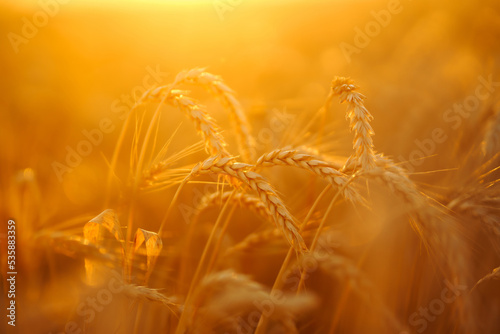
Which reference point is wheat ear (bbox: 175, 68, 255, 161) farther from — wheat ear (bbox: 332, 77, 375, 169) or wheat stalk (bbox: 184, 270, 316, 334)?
wheat stalk (bbox: 184, 270, 316, 334)

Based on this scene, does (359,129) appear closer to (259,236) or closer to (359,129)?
(359,129)

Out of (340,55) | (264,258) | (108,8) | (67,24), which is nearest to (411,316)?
(264,258)

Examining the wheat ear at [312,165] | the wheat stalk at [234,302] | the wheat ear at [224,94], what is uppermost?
the wheat ear at [224,94]

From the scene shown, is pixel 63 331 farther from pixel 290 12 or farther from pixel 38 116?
pixel 290 12

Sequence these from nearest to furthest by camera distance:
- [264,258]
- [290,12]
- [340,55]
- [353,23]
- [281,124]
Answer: [264,258], [281,124], [340,55], [353,23], [290,12]

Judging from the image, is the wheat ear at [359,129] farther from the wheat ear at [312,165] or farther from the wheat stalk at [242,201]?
the wheat stalk at [242,201]

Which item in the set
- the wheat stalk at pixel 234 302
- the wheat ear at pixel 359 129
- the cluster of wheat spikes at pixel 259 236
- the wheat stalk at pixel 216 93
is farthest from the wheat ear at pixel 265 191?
the wheat stalk at pixel 216 93

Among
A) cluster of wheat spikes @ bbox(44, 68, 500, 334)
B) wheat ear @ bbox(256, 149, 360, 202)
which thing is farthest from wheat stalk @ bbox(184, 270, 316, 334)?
wheat ear @ bbox(256, 149, 360, 202)

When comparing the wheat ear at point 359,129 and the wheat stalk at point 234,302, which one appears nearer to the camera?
the wheat stalk at point 234,302
